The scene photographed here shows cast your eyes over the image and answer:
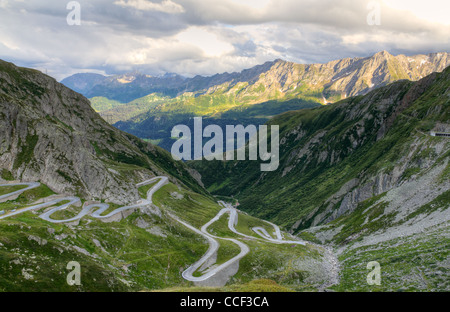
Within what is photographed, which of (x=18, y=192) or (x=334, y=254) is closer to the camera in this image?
(x=18, y=192)

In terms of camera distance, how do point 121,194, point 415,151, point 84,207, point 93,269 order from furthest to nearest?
point 415,151, point 121,194, point 84,207, point 93,269

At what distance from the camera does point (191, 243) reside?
410ft

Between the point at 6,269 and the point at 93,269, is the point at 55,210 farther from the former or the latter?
the point at 6,269

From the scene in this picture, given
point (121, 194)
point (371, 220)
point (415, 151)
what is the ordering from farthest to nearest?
point (415, 151) < point (371, 220) < point (121, 194)

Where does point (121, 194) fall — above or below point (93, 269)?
above

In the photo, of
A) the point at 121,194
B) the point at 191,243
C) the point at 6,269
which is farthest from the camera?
the point at 121,194

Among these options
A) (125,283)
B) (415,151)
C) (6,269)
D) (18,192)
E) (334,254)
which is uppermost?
(415,151)

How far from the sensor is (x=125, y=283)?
3039 inches

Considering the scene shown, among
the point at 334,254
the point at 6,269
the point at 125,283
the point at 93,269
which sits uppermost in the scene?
the point at 6,269

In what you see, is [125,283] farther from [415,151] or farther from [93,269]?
[415,151]
